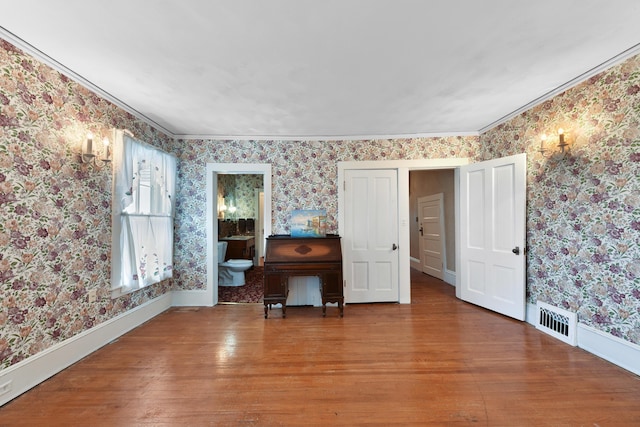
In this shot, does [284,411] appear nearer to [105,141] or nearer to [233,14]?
[233,14]

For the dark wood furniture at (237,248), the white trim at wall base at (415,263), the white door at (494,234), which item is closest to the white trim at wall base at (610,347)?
the white door at (494,234)

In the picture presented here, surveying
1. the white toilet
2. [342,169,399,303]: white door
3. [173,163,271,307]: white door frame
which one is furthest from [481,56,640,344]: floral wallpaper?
the white toilet

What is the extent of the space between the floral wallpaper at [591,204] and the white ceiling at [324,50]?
254mm

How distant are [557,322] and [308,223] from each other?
283 cm

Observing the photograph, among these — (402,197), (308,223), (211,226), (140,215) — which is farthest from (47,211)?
(402,197)

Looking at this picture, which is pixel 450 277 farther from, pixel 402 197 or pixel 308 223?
pixel 308 223

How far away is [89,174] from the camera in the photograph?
92.7 inches

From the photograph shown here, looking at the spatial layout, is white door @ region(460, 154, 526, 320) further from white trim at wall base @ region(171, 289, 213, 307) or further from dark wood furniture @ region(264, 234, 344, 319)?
white trim at wall base @ region(171, 289, 213, 307)

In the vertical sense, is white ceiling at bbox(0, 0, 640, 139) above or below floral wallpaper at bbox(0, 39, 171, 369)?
above

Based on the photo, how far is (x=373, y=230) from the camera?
373cm

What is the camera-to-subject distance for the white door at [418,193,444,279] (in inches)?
196

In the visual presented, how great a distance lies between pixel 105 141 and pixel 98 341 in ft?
6.00

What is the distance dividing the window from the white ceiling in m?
0.54

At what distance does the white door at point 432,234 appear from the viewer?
4.99 m
